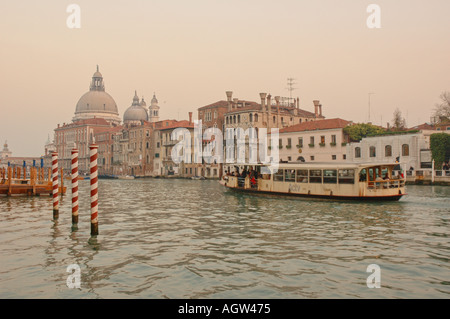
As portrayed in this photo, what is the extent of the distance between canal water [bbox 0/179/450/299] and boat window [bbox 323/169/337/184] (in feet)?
20.2

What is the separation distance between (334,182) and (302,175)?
2.04 m

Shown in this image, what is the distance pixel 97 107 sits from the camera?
128 metres

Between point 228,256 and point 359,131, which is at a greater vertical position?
point 359,131

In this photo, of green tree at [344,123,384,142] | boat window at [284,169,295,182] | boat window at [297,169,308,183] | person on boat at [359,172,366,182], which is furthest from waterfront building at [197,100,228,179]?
person on boat at [359,172,366,182]

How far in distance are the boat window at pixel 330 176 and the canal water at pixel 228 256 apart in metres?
6.17

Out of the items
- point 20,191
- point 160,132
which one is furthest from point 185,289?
point 160,132

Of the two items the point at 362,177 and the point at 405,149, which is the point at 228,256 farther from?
the point at 405,149

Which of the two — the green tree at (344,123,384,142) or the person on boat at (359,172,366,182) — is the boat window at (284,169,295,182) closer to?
the person on boat at (359,172,366,182)

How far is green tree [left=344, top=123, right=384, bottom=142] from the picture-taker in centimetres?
4991

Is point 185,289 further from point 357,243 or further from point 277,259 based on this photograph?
point 357,243

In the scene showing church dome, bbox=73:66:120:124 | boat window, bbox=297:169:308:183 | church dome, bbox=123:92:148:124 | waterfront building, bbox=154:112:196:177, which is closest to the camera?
boat window, bbox=297:169:308:183

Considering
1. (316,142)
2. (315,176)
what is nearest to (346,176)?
(315,176)

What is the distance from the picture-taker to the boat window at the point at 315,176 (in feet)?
77.4

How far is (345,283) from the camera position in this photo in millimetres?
7410
